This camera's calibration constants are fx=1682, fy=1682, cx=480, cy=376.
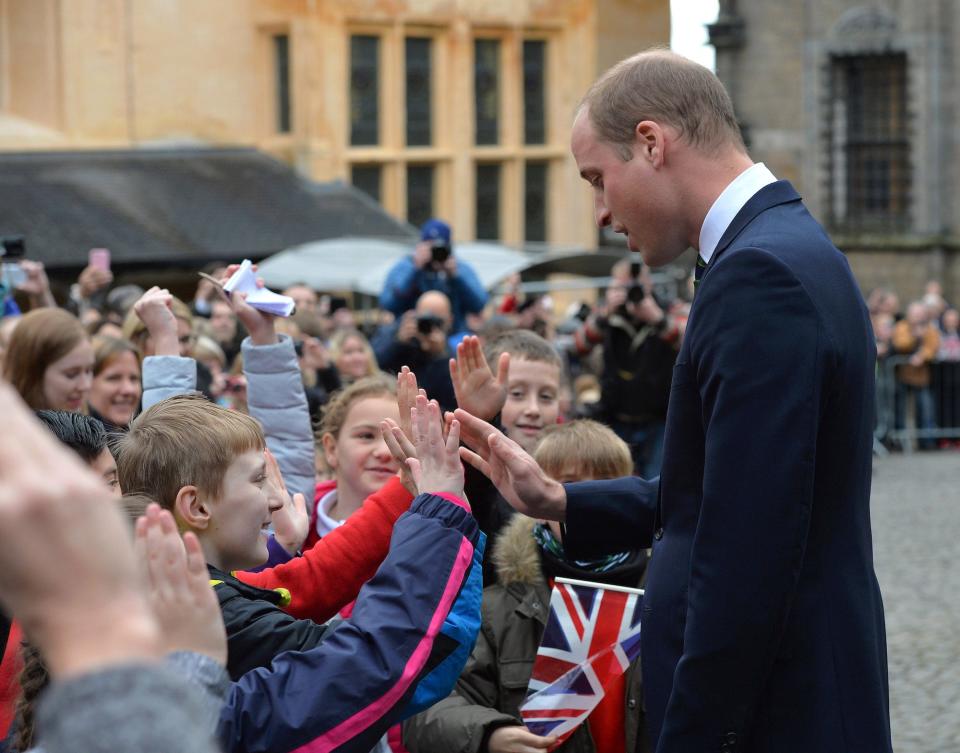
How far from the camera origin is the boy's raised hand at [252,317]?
4.55m

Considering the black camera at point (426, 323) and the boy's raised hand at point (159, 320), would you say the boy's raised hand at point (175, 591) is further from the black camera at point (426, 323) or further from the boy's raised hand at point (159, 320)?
the black camera at point (426, 323)

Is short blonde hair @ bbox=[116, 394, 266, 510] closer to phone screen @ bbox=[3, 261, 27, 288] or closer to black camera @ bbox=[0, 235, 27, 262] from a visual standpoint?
black camera @ bbox=[0, 235, 27, 262]

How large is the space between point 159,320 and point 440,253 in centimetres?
642

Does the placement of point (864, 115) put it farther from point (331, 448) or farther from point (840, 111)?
point (331, 448)

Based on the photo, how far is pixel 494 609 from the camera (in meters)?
4.38

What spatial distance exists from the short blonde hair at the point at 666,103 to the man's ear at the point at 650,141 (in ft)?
0.04

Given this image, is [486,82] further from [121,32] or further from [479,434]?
[479,434]

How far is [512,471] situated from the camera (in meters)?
3.60

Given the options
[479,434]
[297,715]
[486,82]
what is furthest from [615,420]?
[486,82]

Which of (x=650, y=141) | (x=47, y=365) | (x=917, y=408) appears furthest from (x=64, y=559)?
(x=917, y=408)

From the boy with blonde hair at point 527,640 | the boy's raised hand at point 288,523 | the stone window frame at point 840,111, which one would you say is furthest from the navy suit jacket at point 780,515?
the stone window frame at point 840,111

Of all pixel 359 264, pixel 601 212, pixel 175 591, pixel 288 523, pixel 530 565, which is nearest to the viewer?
pixel 175 591

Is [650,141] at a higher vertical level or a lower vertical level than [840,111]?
lower

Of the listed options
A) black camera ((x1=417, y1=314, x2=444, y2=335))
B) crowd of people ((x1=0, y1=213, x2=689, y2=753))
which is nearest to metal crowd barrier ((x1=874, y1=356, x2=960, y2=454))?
black camera ((x1=417, y1=314, x2=444, y2=335))
